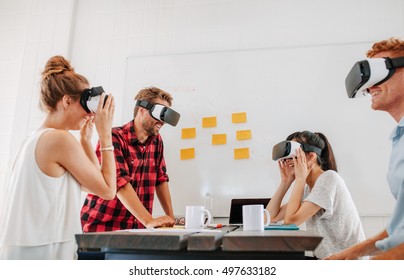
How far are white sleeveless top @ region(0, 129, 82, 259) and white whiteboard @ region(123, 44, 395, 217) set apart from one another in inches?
49.6

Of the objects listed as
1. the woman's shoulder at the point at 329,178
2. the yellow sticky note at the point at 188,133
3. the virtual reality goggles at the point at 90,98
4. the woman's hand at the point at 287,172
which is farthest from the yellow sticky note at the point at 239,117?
the virtual reality goggles at the point at 90,98

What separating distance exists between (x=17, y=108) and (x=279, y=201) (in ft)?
7.19

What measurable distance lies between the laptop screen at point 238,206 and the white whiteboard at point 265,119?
5.4 inches

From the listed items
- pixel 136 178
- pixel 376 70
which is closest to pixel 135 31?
pixel 136 178

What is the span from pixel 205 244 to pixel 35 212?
0.68 meters

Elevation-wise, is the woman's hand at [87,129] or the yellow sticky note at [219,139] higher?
the yellow sticky note at [219,139]

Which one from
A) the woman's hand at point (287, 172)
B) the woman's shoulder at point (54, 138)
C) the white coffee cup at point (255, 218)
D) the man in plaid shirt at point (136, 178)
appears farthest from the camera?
the woman's hand at point (287, 172)

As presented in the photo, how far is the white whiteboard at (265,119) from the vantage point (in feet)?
7.55

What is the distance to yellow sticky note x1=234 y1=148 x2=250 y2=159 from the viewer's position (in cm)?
243

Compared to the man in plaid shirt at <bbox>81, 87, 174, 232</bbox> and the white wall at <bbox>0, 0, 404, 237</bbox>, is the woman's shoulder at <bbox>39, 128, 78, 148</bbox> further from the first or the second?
the white wall at <bbox>0, 0, 404, 237</bbox>

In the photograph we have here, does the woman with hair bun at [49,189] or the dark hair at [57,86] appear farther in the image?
the dark hair at [57,86]

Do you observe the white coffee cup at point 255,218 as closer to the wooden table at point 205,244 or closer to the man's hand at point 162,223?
the wooden table at point 205,244

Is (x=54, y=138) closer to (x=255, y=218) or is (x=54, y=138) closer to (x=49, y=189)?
(x=49, y=189)

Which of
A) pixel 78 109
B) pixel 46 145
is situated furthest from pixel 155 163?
pixel 46 145
